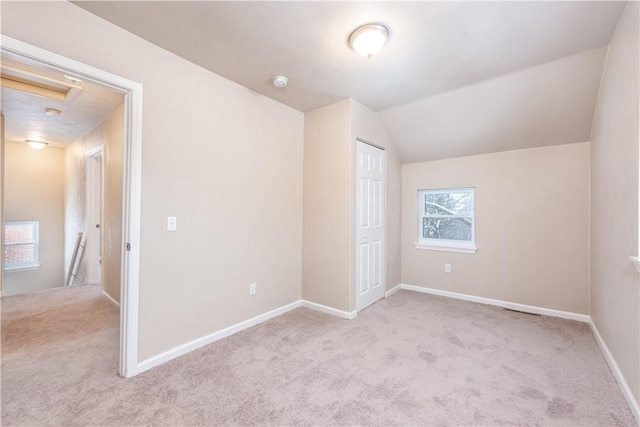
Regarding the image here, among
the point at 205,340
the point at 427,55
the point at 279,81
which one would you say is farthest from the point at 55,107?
the point at 427,55

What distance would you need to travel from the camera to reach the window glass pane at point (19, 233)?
5137 mm

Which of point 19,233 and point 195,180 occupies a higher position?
point 195,180

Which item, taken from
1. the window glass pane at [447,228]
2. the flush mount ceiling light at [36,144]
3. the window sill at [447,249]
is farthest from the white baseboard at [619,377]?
the flush mount ceiling light at [36,144]

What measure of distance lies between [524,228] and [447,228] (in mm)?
935

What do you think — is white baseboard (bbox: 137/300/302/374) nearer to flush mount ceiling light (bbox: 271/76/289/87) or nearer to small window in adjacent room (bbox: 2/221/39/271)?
flush mount ceiling light (bbox: 271/76/289/87)

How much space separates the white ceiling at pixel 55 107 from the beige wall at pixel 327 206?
2234 millimetres

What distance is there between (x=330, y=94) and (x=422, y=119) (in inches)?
49.2

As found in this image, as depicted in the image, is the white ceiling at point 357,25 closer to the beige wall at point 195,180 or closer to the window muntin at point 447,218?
the beige wall at point 195,180

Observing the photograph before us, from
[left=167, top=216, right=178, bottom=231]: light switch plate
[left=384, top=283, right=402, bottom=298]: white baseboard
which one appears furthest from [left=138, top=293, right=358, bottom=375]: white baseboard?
[left=167, top=216, right=178, bottom=231]: light switch plate

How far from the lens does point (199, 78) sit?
95.0 inches

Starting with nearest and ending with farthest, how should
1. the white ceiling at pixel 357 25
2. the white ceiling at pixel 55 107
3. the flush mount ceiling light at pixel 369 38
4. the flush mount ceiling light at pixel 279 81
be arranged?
the white ceiling at pixel 357 25 → the flush mount ceiling light at pixel 369 38 → the flush mount ceiling light at pixel 279 81 → the white ceiling at pixel 55 107

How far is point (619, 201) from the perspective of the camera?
1984 millimetres

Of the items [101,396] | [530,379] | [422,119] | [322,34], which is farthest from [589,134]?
[101,396]

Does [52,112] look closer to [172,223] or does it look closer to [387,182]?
[172,223]
